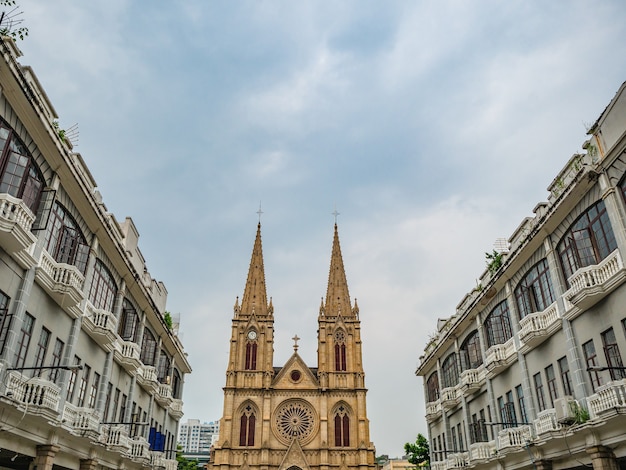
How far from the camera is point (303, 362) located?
65.0 metres

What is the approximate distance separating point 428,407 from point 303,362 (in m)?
30.5

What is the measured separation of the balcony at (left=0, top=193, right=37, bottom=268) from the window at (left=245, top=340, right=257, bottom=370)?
5140 centimetres

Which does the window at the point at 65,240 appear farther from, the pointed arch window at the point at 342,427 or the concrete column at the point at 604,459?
the pointed arch window at the point at 342,427

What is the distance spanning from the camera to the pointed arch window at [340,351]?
64625mm

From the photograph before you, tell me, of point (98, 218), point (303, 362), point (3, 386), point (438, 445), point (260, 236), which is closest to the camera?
point (3, 386)

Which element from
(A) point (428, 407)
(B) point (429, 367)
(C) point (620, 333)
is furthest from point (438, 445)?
(C) point (620, 333)

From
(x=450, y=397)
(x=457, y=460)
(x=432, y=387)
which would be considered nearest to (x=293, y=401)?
(x=432, y=387)

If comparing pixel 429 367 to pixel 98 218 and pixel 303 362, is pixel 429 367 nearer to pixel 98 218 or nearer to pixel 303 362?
pixel 98 218

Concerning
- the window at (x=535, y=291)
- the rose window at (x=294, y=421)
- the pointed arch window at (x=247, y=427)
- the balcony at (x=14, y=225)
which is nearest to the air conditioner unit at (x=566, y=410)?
the window at (x=535, y=291)

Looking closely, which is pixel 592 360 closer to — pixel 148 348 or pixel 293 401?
pixel 148 348

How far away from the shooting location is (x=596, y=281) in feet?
53.8

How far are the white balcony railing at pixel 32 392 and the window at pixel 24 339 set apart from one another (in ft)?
2.66

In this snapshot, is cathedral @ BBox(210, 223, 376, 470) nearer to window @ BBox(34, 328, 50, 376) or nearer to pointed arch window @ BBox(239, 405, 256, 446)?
pointed arch window @ BBox(239, 405, 256, 446)

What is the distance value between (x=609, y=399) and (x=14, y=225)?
17199 mm
